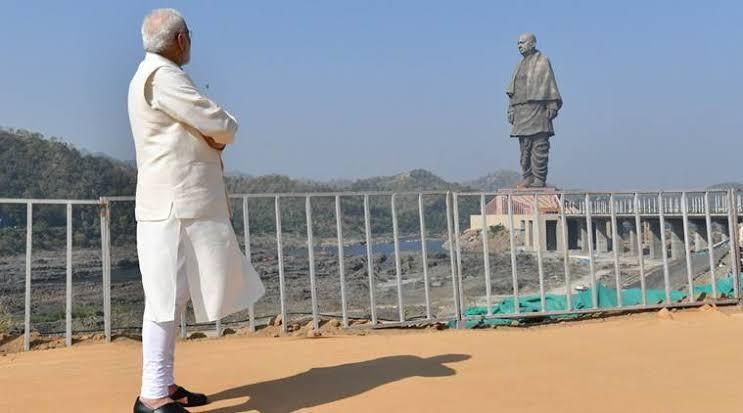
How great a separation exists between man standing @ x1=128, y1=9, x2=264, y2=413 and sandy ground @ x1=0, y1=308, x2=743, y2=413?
360 millimetres

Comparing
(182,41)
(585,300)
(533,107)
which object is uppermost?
(533,107)

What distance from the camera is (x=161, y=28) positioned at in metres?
1.99

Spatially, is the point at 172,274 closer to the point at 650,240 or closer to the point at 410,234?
the point at 410,234

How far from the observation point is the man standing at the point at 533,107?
795 inches

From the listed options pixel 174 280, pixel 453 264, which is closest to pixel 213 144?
pixel 174 280

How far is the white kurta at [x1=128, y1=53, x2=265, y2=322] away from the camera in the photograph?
1.92 m

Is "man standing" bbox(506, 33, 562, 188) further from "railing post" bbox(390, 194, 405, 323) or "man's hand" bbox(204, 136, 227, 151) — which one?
"man's hand" bbox(204, 136, 227, 151)

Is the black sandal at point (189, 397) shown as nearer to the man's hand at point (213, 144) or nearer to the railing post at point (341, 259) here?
the man's hand at point (213, 144)

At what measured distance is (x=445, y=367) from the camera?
2.59 metres

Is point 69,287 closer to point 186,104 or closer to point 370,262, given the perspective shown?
point 370,262

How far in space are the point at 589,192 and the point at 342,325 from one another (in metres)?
2.16

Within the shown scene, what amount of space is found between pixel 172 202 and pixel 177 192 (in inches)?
1.4

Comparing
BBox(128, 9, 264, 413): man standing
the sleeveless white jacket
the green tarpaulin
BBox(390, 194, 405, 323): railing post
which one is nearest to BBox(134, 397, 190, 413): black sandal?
BBox(128, 9, 264, 413): man standing

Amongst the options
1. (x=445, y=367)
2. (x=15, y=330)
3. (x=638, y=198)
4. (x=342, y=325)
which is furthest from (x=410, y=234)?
(x=15, y=330)
